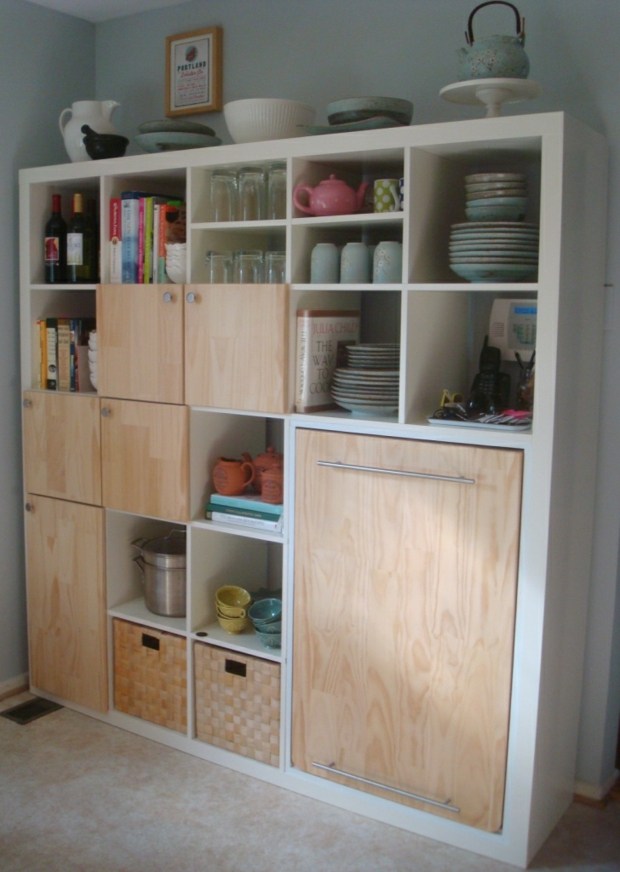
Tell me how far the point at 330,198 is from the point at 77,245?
98cm

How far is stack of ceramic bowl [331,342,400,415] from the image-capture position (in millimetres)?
2453

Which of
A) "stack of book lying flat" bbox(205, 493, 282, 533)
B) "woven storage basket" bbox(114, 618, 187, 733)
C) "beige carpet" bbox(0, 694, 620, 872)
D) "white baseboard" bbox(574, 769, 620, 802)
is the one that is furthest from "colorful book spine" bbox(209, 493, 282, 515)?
"white baseboard" bbox(574, 769, 620, 802)

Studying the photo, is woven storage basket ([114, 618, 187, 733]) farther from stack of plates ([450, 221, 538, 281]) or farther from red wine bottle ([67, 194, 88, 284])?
stack of plates ([450, 221, 538, 281])

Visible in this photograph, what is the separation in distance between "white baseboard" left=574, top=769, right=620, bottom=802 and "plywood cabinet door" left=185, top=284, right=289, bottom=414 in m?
1.36

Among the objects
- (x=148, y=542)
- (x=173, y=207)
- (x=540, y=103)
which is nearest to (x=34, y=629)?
(x=148, y=542)

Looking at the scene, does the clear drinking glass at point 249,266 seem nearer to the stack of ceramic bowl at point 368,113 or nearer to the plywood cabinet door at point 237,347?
the plywood cabinet door at point 237,347

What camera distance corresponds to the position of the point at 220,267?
8.92 ft

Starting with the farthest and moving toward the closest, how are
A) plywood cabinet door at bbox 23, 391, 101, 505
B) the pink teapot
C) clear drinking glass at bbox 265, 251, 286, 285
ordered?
1. plywood cabinet door at bbox 23, 391, 101, 505
2. clear drinking glass at bbox 265, 251, 286, 285
3. the pink teapot

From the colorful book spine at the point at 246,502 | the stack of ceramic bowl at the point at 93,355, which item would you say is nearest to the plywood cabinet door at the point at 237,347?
the colorful book spine at the point at 246,502

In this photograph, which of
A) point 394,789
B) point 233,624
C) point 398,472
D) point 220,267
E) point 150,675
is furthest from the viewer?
point 150,675

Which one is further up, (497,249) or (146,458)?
(497,249)

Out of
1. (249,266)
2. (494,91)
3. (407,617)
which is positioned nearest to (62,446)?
(249,266)

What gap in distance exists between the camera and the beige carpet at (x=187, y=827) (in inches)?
93.2

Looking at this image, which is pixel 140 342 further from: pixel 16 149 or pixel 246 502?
pixel 16 149
